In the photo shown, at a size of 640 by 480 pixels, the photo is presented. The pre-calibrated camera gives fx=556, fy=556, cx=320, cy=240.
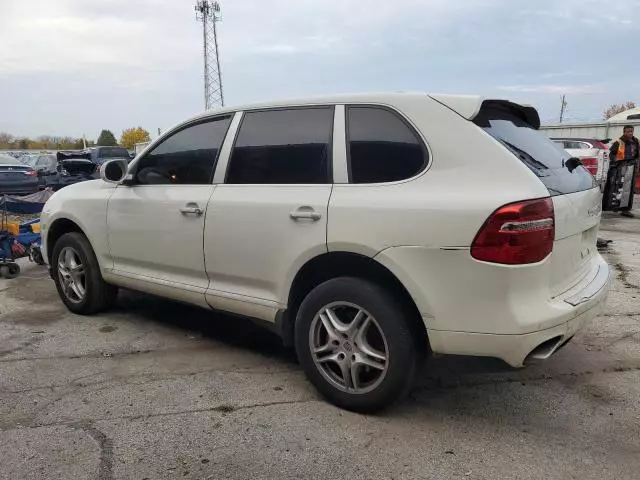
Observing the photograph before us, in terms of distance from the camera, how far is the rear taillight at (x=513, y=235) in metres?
2.59

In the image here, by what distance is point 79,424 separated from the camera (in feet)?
9.99

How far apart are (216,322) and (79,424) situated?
72.5 inches

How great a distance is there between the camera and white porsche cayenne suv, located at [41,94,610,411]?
267 cm

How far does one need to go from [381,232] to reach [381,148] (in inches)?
19.8

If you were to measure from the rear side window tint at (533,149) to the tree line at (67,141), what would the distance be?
78191 millimetres

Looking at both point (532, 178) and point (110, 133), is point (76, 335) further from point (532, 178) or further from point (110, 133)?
point (110, 133)

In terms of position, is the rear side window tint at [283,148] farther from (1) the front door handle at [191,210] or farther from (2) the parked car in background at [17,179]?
(2) the parked car in background at [17,179]

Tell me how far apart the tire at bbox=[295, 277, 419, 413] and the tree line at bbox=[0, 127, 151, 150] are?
78111 mm

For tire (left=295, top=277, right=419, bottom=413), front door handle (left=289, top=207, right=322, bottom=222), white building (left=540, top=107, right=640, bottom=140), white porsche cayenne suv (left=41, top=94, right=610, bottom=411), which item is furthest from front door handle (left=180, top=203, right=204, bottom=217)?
Result: white building (left=540, top=107, right=640, bottom=140)

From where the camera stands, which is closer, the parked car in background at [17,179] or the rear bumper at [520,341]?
the rear bumper at [520,341]

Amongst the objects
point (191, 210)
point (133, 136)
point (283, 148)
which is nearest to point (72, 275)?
point (191, 210)

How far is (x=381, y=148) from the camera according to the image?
121 inches

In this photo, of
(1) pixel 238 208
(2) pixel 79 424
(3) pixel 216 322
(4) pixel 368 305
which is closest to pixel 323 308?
(4) pixel 368 305

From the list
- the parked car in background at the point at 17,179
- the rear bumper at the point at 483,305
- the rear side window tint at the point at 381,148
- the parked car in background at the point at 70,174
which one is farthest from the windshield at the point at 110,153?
the rear bumper at the point at 483,305
